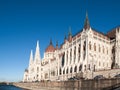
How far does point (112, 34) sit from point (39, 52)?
68.5m

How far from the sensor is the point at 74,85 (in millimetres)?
38125

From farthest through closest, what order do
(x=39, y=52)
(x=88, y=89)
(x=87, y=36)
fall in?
1. (x=39, y=52)
2. (x=87, y=36)
3. (x=88, y=89)

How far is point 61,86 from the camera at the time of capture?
44438 millimetres

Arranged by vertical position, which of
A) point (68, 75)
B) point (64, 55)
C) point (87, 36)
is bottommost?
point (68, 75)

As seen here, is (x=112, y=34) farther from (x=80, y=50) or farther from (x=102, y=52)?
(x=80, y=50)

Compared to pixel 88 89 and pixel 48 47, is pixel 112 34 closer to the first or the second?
pixel 88 89

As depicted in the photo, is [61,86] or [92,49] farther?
[92,49]

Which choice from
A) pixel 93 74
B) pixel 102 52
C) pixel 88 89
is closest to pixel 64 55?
pixel 102 52

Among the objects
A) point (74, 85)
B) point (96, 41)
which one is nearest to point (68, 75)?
point (96, 41)

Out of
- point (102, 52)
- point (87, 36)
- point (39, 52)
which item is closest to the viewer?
point (87, 36)

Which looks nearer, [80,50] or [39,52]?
[80,50]

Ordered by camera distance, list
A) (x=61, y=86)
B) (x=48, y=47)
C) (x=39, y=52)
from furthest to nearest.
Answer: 1. (x=48, y=47)
2. (x=39, y=52)
3. (x=61, y=86)

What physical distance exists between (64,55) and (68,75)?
15.5m

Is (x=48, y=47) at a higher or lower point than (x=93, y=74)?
higher
